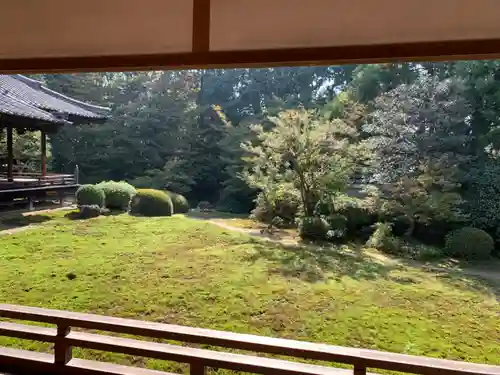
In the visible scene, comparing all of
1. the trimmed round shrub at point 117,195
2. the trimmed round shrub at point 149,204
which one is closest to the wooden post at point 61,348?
the trimmed round shrub at point 149,204

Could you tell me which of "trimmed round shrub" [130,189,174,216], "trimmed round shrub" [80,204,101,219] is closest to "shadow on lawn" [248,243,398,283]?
"trimmed round shrub" [130,189,174,216]

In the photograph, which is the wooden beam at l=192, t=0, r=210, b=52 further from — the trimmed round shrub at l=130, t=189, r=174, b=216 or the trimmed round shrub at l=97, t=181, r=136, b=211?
the trimmed round shrub at l=97, t=181, r=136, b=211

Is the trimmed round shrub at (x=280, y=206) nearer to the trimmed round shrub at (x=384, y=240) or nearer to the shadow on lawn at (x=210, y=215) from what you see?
the shadow on lawn at (x=210, y=215)

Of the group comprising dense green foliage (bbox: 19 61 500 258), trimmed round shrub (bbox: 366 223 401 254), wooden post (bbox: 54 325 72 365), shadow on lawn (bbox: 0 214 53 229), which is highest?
dense green foliage (bbox: 19 61 500 258)

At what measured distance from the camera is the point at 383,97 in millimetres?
6875

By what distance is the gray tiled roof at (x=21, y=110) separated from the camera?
5.67 m

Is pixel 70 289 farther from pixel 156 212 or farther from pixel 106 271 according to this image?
pixel 156 212

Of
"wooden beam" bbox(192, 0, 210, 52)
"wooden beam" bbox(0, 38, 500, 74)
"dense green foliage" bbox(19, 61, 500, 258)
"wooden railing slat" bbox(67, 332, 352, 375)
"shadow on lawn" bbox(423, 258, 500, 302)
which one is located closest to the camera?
"wooden beam" bbox(0, 38, 500, 74)

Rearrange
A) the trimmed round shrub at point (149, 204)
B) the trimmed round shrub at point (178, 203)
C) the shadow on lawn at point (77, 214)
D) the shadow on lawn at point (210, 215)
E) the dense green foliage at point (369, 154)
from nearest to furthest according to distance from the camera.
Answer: the dense green foliage at point (369, 154) → the shadow on lawn at point (77, 214) → the trimmed round shrub at point (149, 204) → the shadow on lawn at point (210, 215) → the trimmed round shrub at point (178, 203)

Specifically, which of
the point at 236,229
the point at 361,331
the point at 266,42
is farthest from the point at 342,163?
the point at 266,42

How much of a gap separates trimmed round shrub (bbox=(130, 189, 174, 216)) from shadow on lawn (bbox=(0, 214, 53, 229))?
4.72ft

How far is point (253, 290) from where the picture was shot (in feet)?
14.2

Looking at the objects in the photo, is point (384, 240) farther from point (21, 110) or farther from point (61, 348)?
point (21, 110)

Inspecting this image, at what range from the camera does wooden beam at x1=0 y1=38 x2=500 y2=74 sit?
123cm
